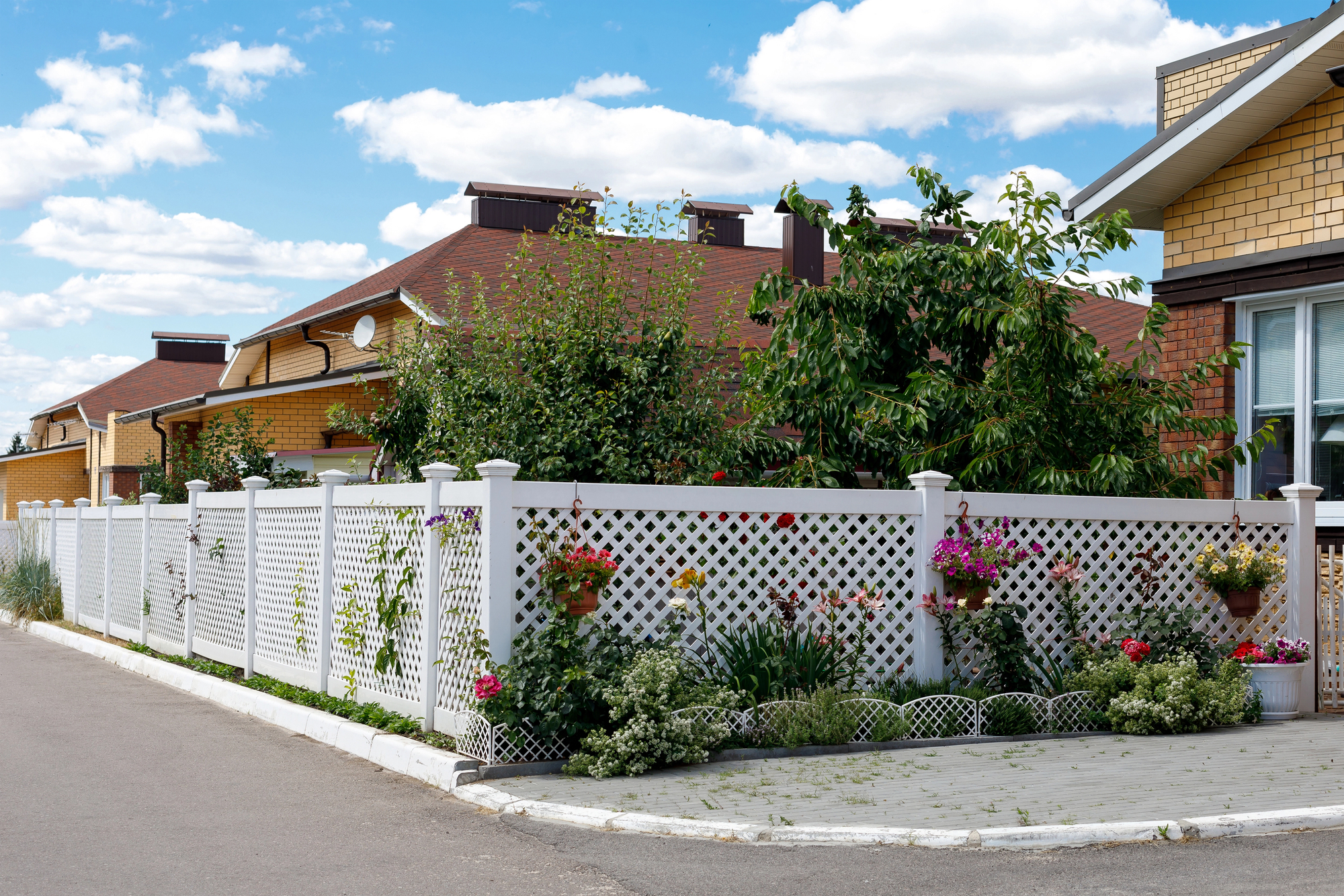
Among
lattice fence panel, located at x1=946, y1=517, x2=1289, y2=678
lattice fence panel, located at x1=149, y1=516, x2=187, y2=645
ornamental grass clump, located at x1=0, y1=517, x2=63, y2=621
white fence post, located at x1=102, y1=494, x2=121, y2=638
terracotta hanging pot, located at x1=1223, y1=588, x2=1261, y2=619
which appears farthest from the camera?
ornamental grass clump, located at x1=0, y1=517, x2=63, y2=621

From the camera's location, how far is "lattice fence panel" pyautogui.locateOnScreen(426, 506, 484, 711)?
25.6 feet

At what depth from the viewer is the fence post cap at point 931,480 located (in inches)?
349

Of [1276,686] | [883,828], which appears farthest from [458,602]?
[1276,686]

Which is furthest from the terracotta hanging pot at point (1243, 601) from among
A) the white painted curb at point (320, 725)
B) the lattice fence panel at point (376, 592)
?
the lattice fence panel at point (376, 592)

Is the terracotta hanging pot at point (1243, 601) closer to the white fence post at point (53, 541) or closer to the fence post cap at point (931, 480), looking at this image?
the fence post cap at point (931, 480)

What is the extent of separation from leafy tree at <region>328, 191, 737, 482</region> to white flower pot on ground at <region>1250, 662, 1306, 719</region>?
4545mm

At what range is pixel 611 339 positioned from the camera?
34.2ft

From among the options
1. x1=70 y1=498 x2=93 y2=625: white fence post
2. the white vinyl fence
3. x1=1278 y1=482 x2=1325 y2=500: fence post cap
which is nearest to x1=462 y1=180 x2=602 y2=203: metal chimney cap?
x1=70 y1=498 x2=93 y2=625: white fence post

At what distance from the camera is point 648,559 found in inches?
316

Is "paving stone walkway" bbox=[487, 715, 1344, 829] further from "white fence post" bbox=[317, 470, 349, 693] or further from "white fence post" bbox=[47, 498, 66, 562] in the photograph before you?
"white fence post" bbox=[47, 498, 66, 562]

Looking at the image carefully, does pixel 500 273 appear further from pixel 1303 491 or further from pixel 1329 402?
pixel 1303 491

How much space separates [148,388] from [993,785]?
1472 inches

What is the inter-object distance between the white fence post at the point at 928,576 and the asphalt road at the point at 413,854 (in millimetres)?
3169

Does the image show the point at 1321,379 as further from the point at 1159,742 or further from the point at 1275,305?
the point at 1159,742
